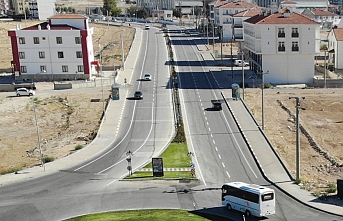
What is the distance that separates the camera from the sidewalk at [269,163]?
120ft

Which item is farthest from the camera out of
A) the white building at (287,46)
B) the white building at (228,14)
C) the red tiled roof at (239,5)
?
the white building at (228,14)

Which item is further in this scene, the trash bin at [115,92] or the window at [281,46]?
the window at [281,46]

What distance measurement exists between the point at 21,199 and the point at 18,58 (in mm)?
59781

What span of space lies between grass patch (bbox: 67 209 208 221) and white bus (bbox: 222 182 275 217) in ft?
8.73

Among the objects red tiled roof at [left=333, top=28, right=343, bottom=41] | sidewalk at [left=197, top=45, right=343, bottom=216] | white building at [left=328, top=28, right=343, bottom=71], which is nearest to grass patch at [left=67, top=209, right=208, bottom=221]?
sidewalk at [left=197, top=45, right=343, bottom=216]

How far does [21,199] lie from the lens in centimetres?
4034

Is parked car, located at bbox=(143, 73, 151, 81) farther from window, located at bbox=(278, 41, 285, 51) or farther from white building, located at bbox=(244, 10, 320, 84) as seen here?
window, located at bbox=(278, 41, 285, 51)

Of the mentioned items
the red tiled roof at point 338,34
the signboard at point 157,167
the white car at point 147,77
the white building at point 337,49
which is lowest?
the signboard at point 157,167

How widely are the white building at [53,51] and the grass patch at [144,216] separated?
199ft

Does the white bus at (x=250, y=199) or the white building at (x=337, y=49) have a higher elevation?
the white building at (x=337, y=49)

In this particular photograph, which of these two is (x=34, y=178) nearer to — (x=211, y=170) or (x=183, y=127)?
(x=211, y=170)

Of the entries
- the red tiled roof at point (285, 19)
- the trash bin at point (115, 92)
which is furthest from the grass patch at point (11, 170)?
the red tiled roof at point (285, 19)

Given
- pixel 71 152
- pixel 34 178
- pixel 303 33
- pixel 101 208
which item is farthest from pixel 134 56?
pixel 101 208

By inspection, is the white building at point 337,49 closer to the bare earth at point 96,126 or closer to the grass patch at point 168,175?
the bare earth at point 96,126
